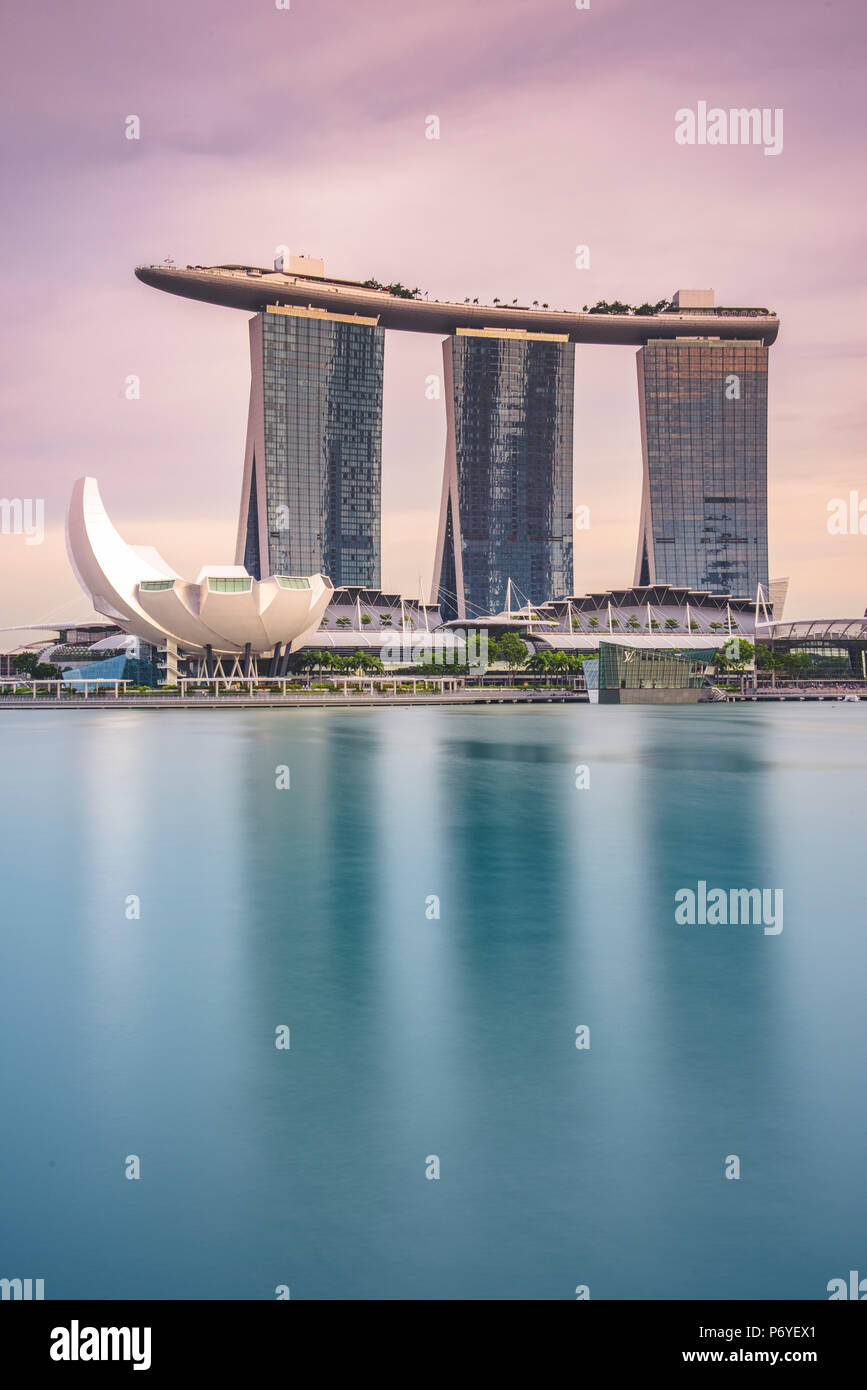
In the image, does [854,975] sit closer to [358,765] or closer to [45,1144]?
[45,1144]

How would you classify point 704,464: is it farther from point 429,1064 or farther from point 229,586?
point 429,1064

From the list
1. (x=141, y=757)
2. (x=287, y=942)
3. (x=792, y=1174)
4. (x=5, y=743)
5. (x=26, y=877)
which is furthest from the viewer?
(x=5, y=743)

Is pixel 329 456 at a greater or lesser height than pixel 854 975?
greater

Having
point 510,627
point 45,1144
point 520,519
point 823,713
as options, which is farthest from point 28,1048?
point 520,519

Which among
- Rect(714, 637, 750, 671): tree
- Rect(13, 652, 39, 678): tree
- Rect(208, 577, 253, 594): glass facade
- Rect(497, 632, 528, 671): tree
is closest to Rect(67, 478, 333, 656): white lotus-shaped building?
Rect(208, 577, 253, 594): glass facade

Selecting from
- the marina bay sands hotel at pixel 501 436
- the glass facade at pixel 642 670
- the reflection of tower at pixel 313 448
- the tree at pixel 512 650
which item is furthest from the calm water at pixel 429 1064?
the marina bay sands hotel at pixel 501 436

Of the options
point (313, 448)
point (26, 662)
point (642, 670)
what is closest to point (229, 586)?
point (26, 662)

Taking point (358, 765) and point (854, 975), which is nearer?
point (854, 975)

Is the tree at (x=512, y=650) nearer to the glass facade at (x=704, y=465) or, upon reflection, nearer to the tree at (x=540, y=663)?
the tree at (x=540, y=663)
